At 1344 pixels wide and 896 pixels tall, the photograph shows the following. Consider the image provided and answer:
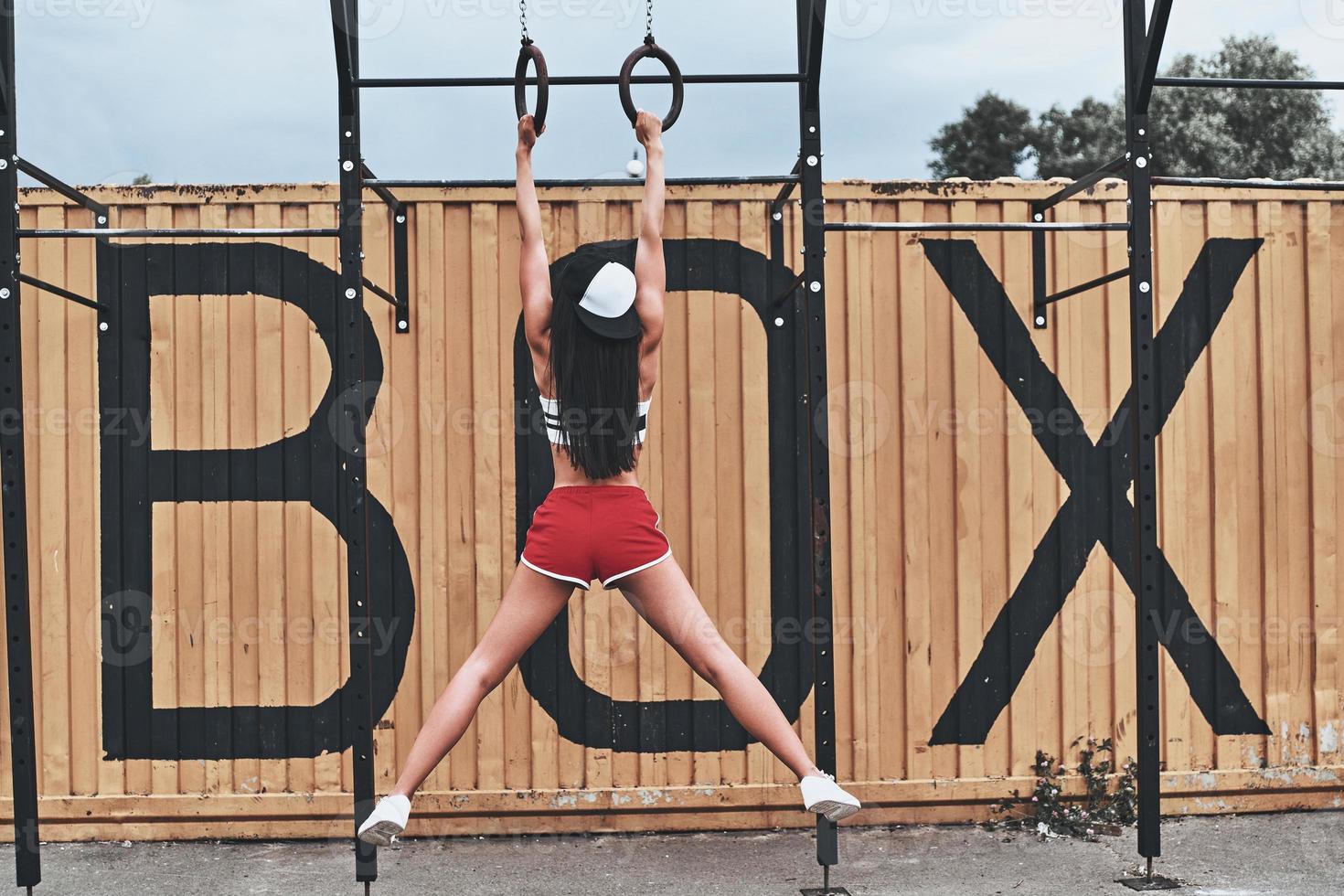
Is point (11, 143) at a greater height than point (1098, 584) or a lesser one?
greater

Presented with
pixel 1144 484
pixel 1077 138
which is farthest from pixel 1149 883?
pixel 1077 138

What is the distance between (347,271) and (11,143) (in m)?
1.27

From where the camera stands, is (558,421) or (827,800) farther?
(558,421)

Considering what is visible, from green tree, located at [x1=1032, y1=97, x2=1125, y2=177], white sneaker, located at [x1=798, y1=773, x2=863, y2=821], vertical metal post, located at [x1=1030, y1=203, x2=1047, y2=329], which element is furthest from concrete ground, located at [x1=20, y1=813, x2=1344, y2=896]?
green tree, located at [x1=1032, y1=97, x2=1125, y2=177]

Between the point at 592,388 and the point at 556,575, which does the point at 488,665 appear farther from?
the point at 592,388

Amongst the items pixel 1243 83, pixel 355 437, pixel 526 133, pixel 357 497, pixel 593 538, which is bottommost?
pixel 593 538

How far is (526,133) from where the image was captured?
335 cm

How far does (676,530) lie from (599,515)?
1.31 metres

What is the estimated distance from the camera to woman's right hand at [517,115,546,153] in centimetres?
334

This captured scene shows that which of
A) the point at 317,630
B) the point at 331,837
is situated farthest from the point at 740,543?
the point at 331,837

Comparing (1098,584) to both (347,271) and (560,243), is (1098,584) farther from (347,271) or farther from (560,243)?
(347,271)

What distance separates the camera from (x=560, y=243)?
4438mm

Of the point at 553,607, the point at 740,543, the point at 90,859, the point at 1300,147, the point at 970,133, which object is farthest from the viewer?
the point at 970,133

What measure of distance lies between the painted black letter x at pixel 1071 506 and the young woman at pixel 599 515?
1.61m
